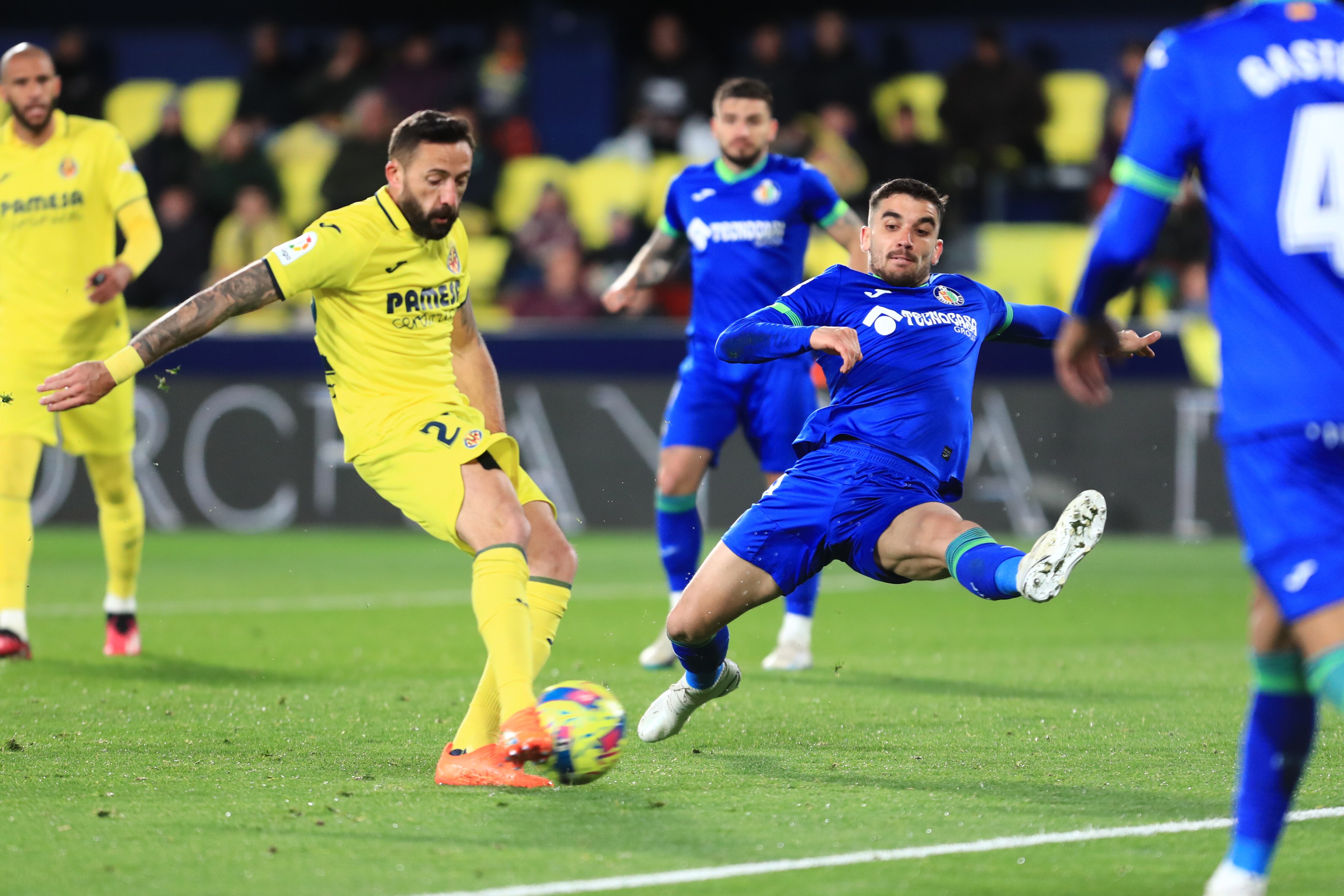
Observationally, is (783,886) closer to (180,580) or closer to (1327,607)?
(1327,607)

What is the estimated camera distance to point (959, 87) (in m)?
16.6

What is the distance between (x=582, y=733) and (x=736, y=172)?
3.87 m

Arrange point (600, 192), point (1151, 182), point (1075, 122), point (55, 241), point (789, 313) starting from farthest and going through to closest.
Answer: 1. point (1075, 122)
2. point (600, 192)
3. point (55, 241)
4. point (789, 313)
5. point (1151, 182)

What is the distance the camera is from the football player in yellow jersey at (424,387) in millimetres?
5012

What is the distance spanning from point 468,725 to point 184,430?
9836 millimetres

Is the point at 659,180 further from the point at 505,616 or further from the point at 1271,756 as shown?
the point at 1271,756

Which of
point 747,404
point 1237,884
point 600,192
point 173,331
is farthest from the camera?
point 600,192

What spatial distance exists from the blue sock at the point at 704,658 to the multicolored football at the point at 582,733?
0.68 metres

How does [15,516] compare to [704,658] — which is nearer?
[704,658]

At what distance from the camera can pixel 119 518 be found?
8.18 metres

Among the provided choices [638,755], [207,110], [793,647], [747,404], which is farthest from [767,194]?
[207,110]

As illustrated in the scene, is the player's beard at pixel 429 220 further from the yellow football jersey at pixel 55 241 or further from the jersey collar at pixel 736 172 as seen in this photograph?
the yellow football jersey at pixel 55 241

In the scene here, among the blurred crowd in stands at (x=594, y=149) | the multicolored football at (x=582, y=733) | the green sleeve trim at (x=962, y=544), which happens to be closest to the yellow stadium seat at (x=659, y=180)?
the blurred crowd in stands at (x=594, y=149)

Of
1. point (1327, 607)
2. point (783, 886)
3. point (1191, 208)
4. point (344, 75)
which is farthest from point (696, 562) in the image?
point (344, 75)
